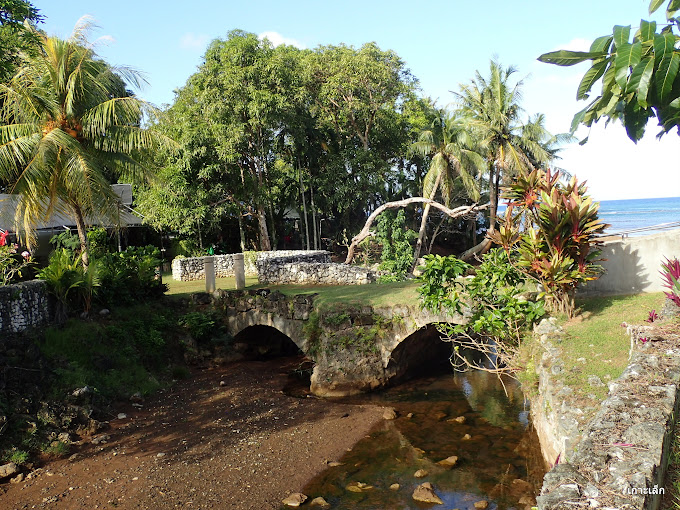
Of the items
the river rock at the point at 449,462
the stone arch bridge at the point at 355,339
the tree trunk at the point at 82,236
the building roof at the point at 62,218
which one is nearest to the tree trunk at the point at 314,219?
the building roof at the point at 62,218

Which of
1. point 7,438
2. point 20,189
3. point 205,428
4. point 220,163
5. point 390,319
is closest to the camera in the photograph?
point 7,438

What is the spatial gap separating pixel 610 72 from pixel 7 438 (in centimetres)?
1131

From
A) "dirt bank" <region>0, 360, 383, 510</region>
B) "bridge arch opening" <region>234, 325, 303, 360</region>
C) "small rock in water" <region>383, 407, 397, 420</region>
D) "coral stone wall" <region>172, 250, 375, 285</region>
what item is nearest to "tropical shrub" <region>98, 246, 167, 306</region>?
"bridge arch opening" <region>234, 325, 303, 360</region>

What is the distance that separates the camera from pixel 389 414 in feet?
41.6

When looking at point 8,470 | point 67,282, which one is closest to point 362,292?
point 67,282

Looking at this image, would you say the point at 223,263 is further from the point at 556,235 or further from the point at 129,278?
the point at 556,235

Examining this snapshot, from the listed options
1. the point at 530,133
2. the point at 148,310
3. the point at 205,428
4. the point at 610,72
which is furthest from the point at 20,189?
the point at 530,133

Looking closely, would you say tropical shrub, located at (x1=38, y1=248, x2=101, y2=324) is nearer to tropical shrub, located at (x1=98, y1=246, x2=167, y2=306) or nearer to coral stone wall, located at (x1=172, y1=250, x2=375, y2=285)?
tropical shrub, located at (x1=98, y1=246, x2=167, y2=306)

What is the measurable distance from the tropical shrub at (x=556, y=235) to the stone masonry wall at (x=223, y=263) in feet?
38.3

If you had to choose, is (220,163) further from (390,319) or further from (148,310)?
(390,319)

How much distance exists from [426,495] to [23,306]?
9.60 metres

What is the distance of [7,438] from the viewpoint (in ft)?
33.7

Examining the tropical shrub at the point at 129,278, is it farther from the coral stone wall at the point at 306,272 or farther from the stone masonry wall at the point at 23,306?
the coral stone wall at the point at 306,272

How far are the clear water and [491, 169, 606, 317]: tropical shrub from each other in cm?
288
